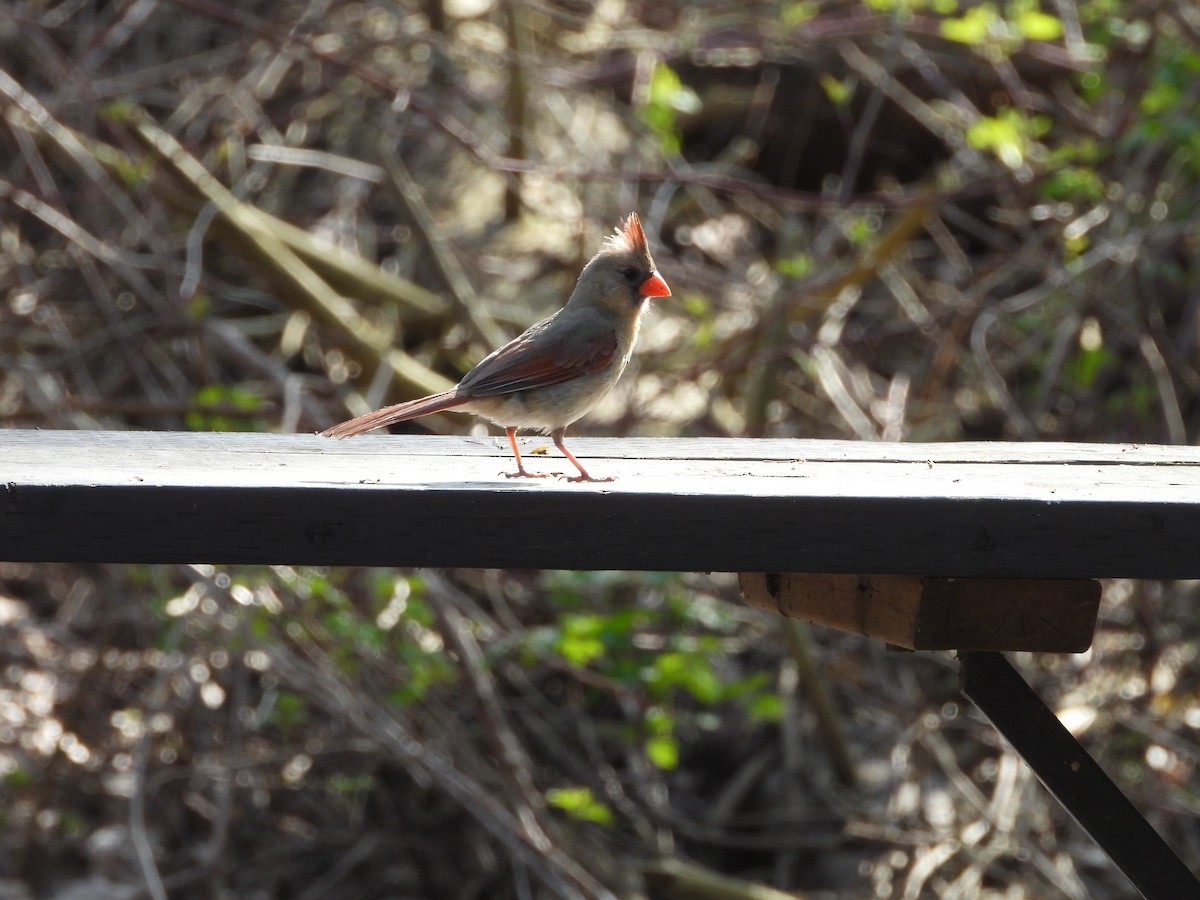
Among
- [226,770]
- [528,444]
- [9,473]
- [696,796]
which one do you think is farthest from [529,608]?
[9,473]

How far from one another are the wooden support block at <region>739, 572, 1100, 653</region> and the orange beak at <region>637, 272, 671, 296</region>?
3.45 ft

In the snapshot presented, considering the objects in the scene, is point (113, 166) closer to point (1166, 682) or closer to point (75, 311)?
point (75, 311)

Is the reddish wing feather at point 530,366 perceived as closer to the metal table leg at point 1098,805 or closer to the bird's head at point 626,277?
the bird's head at point 626,277

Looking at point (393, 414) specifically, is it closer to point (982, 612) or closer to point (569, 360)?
point (569, 360)

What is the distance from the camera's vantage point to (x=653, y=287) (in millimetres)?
3215

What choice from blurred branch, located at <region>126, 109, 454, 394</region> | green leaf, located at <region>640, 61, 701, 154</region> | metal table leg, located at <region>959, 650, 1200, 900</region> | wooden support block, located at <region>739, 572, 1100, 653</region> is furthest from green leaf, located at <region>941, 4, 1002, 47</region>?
metal table leg, located at <region>959, 650, 1200, 900</region>

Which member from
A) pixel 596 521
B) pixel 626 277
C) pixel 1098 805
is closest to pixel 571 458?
pixel 596 521

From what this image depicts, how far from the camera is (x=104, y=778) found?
5.14 meters

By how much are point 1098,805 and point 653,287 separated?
1458 mm

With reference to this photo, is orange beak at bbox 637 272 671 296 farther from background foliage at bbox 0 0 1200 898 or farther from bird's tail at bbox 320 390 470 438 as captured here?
background foliage at bbox 0 0 1200 898

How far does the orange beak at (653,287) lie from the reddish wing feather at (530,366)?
0.65 ft

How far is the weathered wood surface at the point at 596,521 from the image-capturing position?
1.84m

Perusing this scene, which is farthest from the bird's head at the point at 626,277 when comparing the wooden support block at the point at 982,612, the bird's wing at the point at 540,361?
the wooden support block at the point at 982,612

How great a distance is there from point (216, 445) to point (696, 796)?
134 inches
